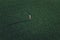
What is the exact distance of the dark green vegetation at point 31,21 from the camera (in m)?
3.30

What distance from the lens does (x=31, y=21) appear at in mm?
3377

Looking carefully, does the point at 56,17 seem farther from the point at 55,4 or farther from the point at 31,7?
the point at 31,7

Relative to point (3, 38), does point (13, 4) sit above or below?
above

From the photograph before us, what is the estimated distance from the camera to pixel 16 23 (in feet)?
10.9

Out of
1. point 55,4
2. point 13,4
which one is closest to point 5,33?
point 13,4

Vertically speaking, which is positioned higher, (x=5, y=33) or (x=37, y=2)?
(x=37, y=2)

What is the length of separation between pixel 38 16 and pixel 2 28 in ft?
2.44

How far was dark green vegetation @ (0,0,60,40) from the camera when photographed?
3305 millimetres

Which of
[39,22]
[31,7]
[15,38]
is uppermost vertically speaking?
[31,7]

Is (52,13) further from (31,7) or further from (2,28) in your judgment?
(2,28)

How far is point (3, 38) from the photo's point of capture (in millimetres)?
3275

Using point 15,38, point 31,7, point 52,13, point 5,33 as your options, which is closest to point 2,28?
point 5,33

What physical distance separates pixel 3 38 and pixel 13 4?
2.25 feet

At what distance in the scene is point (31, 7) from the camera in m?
3.39
